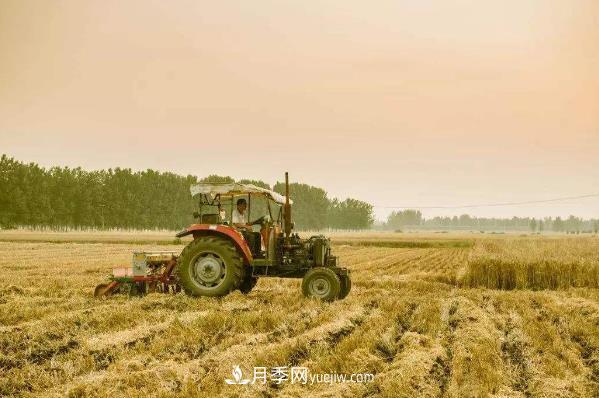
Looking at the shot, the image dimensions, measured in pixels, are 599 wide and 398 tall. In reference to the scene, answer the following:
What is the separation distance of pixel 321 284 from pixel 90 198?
273ft

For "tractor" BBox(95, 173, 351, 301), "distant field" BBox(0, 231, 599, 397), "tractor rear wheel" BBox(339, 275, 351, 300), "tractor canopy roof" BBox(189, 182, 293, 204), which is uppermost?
"tractor canopy roof" BBox(189, 182, 293, 204)

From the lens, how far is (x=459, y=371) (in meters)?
5.72

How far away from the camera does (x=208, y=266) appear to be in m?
10.9

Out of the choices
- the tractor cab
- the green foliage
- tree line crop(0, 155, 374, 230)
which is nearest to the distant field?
the tractor cab

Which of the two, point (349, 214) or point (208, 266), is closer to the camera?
point (208, 266)

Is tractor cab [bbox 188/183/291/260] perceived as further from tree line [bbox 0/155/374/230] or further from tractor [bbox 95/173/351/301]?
tree line [bbox 0/155/374/230]

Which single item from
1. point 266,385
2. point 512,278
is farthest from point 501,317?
point 512,278

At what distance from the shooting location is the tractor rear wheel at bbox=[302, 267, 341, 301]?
10633 millimetres

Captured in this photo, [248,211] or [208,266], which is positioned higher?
[248,211]

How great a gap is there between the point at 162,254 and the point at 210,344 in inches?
203

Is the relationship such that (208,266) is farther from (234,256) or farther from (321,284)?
(321,284)

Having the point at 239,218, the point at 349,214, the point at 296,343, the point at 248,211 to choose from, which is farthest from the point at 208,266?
the point at 349,214

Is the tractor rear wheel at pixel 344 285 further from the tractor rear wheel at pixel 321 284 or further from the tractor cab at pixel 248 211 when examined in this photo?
the tractor cab at pixel 248 211

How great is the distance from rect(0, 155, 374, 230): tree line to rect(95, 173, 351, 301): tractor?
74923 millimetres
